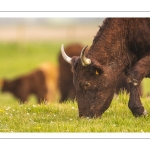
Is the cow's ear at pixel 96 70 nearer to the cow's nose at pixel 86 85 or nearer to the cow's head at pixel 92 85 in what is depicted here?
the cow's head at pixel 92 85

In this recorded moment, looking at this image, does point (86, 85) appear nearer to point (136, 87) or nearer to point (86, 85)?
point (86, 85)

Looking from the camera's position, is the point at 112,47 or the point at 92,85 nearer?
the point at 92,85

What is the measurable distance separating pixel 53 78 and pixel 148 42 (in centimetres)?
1096

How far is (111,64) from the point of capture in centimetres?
1282

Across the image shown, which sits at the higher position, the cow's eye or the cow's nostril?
the cow's eye

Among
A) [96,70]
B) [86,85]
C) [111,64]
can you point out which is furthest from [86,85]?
[111,64]

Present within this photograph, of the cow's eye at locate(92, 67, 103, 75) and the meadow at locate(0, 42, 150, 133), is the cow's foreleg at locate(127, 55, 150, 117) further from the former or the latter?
the cow's eye at locate(92, 67, 103, 75)

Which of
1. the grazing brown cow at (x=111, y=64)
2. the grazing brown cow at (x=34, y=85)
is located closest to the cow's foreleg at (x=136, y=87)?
the grazing brown cow at (x=111, y=64)

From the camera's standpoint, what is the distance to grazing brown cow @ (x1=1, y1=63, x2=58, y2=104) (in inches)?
894

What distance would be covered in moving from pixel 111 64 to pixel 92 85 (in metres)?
0.52

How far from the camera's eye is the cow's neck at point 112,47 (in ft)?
42.0

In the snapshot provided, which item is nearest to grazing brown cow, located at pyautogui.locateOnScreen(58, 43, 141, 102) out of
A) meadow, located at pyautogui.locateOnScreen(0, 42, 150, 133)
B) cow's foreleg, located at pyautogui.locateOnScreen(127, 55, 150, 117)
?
meadow, located at pyautogui.locateOnScreen(0, 42, 150, 133)

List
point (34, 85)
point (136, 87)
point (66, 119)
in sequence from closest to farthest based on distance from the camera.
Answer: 1. point (136, 87)
2. point (66, 119)
3. point (34, 85)
